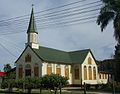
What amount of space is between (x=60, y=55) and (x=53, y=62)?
251 inches

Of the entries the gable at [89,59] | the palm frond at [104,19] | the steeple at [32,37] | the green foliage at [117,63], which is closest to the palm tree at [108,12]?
the palm frond at [104,19]

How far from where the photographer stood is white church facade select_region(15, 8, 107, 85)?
196 ft

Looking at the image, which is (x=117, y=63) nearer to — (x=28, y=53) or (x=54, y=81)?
(x=28, y=53)

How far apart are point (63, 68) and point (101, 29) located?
26.2 meters

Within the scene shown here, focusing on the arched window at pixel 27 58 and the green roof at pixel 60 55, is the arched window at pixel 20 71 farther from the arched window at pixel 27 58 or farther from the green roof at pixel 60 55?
the green roof at pixel 60 55

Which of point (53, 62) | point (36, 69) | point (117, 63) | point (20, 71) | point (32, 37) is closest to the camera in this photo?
point (117, 63)

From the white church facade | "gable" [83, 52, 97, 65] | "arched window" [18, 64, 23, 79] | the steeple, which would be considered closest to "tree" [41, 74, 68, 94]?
the white church facade

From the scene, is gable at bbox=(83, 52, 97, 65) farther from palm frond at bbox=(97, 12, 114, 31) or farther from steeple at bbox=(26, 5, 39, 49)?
palm frond at bbox=(97, 12, 114, 31)

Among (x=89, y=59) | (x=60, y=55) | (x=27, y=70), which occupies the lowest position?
(x=27, y=70)

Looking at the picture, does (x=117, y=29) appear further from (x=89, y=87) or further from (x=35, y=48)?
(x=35, y=48)

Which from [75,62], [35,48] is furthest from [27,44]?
[75,62]

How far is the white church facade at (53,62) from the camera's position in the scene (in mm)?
59875

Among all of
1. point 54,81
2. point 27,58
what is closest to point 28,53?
point 27,58

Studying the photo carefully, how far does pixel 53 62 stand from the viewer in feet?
198
